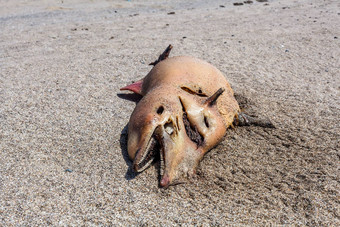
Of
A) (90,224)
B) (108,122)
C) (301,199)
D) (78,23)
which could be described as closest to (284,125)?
(301,199)

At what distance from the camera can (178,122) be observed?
266 cm

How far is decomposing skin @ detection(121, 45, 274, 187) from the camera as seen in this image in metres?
2.54

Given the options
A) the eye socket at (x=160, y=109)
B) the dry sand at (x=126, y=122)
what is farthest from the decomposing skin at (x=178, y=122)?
the dry sand at (x=126, y=122)

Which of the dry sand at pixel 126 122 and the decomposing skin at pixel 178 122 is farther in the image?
the decomposing skin at pixel 178 122

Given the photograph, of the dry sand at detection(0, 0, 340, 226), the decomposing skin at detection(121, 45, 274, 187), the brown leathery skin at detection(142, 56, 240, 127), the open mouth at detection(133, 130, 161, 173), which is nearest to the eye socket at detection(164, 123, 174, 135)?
the decomposing skin at detection(121, 45, 274, 187)

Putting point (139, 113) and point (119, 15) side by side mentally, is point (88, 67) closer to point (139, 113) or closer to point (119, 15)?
point (139, 113)

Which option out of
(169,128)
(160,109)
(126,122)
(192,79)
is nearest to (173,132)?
(169,128)

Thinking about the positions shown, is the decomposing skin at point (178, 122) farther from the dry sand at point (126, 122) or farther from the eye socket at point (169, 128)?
the dry sand at point (126, 122)

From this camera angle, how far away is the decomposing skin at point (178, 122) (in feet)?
8.32

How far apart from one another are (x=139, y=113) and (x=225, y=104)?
1.06 metres

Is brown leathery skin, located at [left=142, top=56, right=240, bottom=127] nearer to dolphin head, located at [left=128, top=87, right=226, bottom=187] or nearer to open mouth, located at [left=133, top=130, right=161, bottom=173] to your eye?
A: dolphin head, located at [left=128, top=87, right=226, bottom=187]

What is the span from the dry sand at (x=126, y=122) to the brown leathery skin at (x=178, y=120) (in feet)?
0.62

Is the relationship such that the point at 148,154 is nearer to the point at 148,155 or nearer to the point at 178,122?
the point at 148,155

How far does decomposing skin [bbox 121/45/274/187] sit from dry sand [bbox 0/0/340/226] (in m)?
0.18
